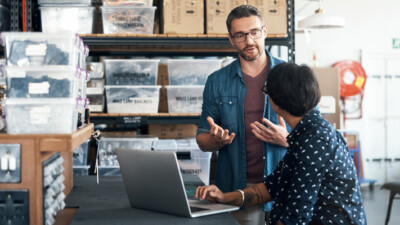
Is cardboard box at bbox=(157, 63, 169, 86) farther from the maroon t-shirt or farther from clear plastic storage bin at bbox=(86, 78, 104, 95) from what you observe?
the maroon t-shirt

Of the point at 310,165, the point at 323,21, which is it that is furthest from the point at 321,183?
the point at 323,21

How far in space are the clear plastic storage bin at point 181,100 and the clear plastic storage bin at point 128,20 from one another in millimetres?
445

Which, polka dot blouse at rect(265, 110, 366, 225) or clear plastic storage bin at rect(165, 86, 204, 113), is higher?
clear plastic storage bin at rect(165, 86, 204, 113)

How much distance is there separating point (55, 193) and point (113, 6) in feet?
6.01

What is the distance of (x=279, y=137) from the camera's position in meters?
2.19

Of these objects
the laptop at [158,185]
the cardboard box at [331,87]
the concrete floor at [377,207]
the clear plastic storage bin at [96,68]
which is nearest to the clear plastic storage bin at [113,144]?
the clear plastic storage bin at [96,68]

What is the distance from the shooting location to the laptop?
1.58 metres

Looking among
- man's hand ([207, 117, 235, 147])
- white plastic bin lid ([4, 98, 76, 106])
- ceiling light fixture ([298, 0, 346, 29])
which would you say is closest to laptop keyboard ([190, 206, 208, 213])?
man's hand ([207, 117, 235, 147])

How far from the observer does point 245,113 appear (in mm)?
2377

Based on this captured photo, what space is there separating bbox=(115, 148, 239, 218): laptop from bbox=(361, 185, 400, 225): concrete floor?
13.2ft

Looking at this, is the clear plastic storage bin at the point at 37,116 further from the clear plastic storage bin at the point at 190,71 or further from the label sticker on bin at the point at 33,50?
the clear plastic storage bin at the point at 190,71

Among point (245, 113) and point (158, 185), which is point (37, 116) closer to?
point (158, 185)

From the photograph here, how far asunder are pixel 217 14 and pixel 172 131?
966mm

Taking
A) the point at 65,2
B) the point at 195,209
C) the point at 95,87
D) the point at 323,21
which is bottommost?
the point at 195,209
